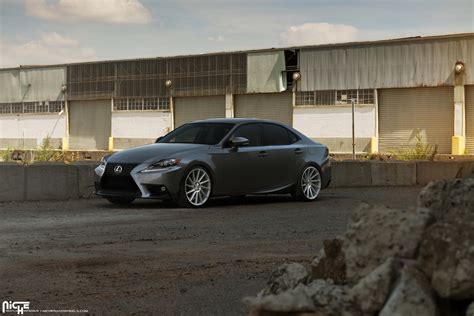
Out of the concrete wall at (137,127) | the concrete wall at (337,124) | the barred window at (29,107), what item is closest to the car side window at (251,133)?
the concrete wall at (337,124)

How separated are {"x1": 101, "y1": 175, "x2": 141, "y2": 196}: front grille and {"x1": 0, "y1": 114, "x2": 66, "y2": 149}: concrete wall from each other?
5000cm

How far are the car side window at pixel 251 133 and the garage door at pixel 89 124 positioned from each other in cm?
4666

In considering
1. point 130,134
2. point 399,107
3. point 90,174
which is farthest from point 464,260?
point 130,134

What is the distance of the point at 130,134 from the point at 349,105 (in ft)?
57.8

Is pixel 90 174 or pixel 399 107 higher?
pixel 399 107

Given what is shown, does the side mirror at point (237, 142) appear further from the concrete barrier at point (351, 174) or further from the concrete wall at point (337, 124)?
the concrete wall at point (337, 124)

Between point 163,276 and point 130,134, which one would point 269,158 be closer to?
point 163,276

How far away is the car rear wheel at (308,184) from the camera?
46.4ft

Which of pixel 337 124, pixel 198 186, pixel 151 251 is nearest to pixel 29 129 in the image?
pixel 337 124

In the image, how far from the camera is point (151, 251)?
25.4ft

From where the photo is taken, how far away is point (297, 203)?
13.9 meters

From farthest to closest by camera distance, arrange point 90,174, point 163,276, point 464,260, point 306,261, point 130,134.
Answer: point 130,134 < point 90,174 < point 306,261 < point 163,276 < point 464,260

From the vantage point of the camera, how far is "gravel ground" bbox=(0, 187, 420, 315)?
5527mm

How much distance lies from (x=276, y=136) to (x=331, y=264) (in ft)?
33.7
